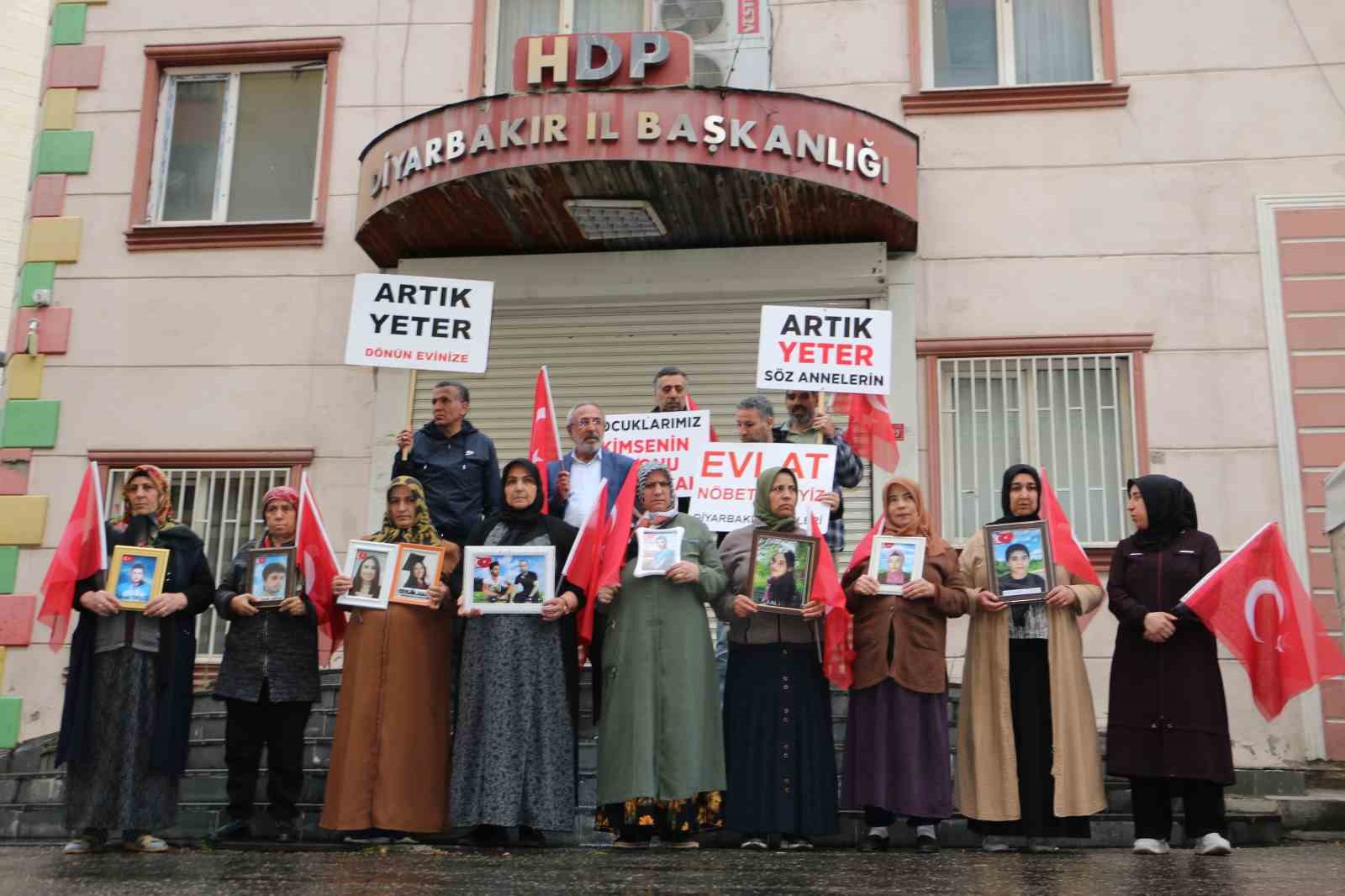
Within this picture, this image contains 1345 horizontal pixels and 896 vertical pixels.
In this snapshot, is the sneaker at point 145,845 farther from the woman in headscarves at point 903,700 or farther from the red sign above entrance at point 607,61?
the red sign above entrance at point 607,61

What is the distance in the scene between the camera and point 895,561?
6480 millimetres

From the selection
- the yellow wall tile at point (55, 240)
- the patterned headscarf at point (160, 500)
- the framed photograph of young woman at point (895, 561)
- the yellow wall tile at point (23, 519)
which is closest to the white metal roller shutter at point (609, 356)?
the yellow wall tile at point (23, 519)

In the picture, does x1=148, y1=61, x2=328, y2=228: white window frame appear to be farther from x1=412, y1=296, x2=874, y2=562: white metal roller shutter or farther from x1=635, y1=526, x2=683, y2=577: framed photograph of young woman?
x1=635, y1=526, x2=683, y2=577: framed photograph of young woman

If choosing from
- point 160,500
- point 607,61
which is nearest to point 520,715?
point 160,500

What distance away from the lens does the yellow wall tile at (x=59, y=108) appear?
38.4ft

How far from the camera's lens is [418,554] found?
6.72m

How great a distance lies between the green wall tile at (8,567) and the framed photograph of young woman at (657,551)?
656 cm

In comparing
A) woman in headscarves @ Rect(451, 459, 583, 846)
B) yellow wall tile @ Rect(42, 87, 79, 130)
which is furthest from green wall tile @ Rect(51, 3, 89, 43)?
woman in headscarves @ Rect(451, 459, 583, 846)

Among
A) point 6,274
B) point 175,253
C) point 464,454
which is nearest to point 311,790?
point 464,454

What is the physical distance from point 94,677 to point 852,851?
3.69m

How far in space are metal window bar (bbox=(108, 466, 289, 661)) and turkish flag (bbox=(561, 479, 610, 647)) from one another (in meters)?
4.83

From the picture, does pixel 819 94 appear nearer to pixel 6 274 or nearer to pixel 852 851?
pixel 852 851

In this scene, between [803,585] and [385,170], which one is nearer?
[803,585]

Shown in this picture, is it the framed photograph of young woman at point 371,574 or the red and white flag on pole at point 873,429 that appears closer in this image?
the framed photograph of young woman at point 371,574
